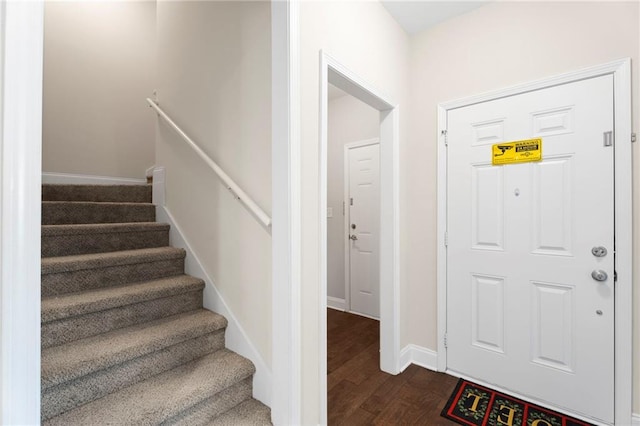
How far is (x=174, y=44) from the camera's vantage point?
2291 millimetres

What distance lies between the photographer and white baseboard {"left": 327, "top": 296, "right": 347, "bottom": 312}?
3.63 metres

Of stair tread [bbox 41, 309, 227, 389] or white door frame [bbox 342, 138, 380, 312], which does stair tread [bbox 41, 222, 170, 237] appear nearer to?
stair tread [bbox 41, 309, 227, 389]

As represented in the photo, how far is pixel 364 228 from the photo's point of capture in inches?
136

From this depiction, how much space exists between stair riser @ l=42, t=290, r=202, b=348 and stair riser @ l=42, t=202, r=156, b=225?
3.14 feet

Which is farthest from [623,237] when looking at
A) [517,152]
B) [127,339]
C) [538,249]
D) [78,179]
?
[78,179]

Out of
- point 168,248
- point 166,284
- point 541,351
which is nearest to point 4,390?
point 166,284

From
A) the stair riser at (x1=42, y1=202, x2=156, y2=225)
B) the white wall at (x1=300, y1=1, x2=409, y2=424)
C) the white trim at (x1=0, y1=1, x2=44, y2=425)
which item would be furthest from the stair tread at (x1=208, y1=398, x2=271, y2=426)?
the stair riser at (x1=42, y1=202, x2=156, y2=225)

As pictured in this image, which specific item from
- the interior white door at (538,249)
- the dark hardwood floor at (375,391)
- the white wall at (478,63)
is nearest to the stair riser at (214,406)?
the dark hardwood floor at (375,391)

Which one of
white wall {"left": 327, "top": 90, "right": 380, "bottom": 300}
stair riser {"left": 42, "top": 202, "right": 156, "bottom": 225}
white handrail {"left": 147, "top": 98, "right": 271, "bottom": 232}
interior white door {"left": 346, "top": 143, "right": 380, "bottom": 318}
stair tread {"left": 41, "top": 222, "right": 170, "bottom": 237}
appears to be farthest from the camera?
white wall {"left": 327, "top": 90, "right": 380, "bottom": 300}

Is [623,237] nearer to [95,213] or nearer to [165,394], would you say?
[165,394]

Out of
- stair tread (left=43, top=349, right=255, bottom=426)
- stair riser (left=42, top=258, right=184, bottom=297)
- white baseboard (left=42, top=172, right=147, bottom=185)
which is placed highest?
white baseboard (left=42, top=172, right=147, bottom=185)

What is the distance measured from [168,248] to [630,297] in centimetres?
294

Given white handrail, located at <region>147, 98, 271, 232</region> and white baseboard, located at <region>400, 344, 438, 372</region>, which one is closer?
white handrail, located at <region>147, 98, 271, 232</region>

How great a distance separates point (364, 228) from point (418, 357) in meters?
1.54
